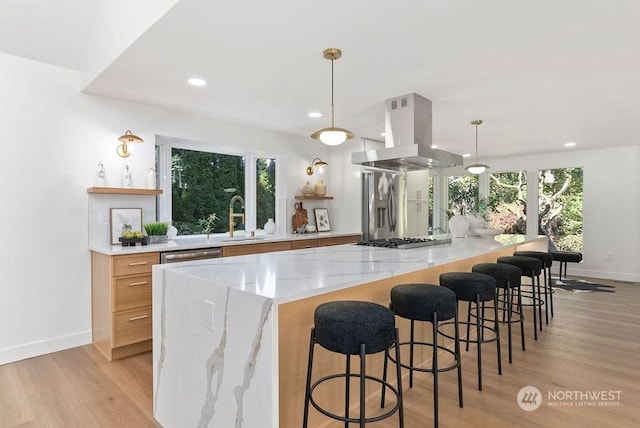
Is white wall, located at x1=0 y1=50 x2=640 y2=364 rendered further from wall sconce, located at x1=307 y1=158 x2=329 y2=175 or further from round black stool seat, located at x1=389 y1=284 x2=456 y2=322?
round black stool seat, located at x1=389 y1=284 x2=456 y2=322

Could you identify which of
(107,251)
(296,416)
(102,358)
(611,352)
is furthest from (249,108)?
(611,352)

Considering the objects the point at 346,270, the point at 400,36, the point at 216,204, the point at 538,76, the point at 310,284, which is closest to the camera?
the point at 310,284

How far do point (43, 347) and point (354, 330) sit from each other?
3.09m

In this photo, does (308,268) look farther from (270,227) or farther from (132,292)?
(270,227)

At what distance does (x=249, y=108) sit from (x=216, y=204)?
1390 millimetres

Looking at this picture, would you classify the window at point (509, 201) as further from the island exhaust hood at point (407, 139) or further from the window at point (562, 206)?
the island exhaust hood at point (407, 139)

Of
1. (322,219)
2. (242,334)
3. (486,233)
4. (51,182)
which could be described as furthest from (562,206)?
(51,182)

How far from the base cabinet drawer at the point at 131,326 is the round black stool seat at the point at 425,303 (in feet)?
7.31

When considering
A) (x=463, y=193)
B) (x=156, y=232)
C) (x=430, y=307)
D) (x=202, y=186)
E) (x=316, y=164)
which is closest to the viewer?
(x=430, y=307)

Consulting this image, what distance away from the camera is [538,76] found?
9.56 ft

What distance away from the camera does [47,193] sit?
3160 millimetres

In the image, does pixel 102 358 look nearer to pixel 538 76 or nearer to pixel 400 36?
pixel 400 36

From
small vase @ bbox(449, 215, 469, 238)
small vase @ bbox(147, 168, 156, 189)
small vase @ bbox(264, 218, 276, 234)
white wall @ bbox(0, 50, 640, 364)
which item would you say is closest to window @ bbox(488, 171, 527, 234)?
small vase @ bbox(449, 215, 469, 238)

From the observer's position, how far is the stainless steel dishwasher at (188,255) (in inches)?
127
